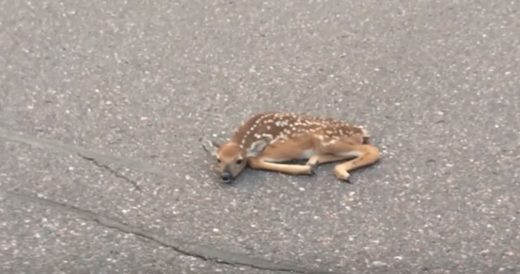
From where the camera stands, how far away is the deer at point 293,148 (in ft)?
15.1

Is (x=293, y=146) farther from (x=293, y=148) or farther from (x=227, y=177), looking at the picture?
(x=227, y=177)

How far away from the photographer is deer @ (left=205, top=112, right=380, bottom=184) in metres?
4.61

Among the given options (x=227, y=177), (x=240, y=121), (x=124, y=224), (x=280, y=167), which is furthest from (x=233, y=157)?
(x=124, y=224)

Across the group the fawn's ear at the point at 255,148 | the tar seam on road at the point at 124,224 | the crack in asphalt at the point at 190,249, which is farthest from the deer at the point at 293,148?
the crack in asphalt at the point at 190,249

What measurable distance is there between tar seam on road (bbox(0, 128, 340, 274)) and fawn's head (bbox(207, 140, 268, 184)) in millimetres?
246

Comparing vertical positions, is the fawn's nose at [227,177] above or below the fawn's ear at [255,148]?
below

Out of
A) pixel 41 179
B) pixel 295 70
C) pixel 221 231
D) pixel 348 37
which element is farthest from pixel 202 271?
pixel 348 37

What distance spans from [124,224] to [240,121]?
94 centimetres

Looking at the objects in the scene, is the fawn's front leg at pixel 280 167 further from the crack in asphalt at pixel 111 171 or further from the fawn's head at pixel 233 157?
the crack in asphalt at pixel 111 171

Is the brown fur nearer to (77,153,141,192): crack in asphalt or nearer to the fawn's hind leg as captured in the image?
the fawn's hind leg

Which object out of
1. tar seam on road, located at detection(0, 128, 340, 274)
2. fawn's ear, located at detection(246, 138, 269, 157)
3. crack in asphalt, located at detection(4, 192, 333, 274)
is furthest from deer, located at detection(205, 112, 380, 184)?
crack in asphalt, located at detection(4, 192, 333, 274)

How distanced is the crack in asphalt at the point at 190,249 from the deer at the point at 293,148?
0.48 meters

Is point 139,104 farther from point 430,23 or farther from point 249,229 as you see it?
point 430,23

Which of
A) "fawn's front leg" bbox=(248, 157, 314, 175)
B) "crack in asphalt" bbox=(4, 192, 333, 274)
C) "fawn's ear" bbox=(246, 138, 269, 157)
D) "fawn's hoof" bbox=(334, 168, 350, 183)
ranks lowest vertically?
"crack in asphalt" bbox=(4, 192, 333, 274)
